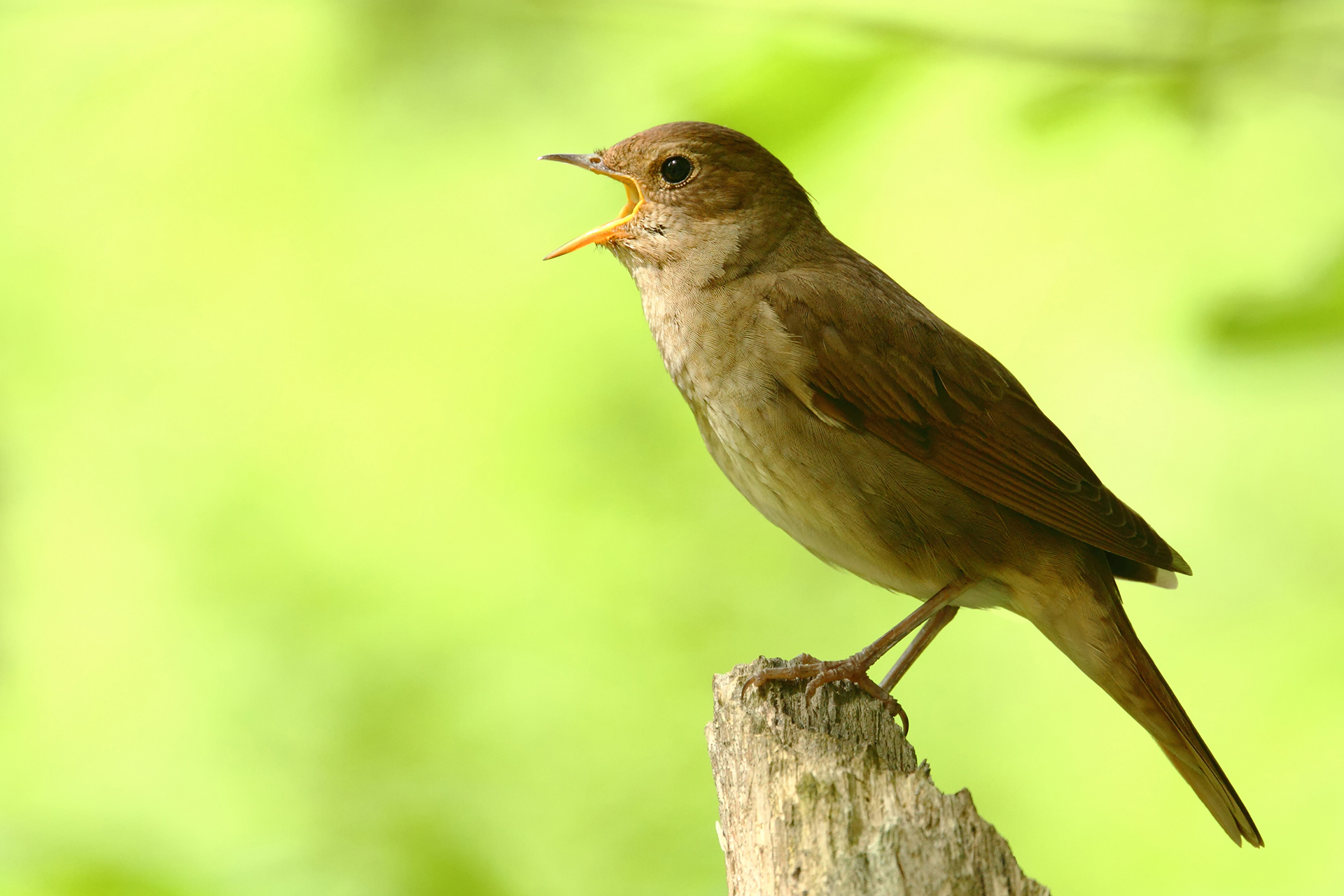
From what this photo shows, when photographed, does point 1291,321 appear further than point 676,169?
No

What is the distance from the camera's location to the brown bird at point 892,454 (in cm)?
328

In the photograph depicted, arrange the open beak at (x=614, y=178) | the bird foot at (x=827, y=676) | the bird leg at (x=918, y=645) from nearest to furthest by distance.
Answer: the bird foot at (x=827, y=676) → the bird leg at (x=918, y=645) → the open beak at (x=614, y=178)

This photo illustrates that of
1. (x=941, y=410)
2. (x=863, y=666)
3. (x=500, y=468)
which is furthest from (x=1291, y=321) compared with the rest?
(x=500, y=468)

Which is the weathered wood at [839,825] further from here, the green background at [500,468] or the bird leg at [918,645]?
the green background at [500,468]

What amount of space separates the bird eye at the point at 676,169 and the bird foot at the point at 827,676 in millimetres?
1419

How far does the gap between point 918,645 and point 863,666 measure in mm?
367

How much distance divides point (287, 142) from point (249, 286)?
2.56ft

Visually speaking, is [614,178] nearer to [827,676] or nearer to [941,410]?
[941,410]

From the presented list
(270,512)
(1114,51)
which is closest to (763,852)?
Answer: (1114,51)

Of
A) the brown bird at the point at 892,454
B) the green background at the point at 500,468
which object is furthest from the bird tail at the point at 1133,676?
the green background at the point at 500,468

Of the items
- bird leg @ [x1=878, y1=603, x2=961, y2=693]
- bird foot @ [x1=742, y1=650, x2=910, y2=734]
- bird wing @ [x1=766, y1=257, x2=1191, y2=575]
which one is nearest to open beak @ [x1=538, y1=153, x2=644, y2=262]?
bird wing @ [x1=766, y1=257, x2=1191, y2=575]

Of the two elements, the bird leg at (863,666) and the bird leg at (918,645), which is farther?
the bird leg at (918,645)

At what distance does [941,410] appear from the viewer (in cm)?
337

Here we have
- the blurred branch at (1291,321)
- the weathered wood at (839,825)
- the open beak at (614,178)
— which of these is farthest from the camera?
the open beak at (614,178)
